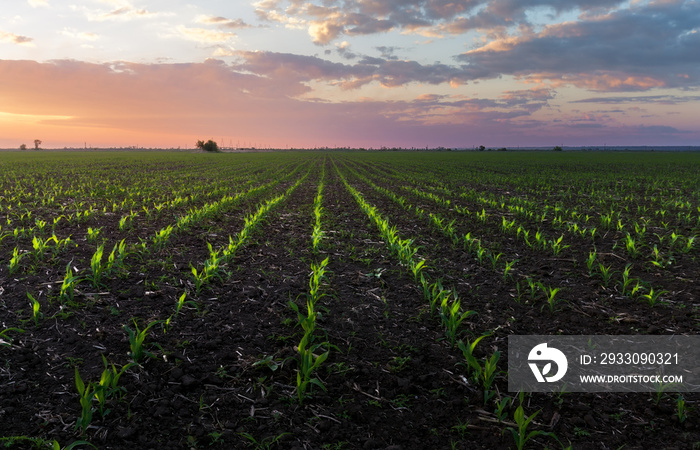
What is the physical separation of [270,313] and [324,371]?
1.47 metres

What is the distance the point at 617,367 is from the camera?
13.0ft

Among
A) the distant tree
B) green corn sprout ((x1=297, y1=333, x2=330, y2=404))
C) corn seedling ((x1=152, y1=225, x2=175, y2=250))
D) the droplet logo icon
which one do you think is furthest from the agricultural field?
the distant tree

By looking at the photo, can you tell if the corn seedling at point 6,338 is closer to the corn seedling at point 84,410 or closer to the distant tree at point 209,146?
the corn seedling at point 84,410

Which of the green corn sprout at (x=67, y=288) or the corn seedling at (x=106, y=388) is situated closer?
the corn seedling at (x=106, y=388)

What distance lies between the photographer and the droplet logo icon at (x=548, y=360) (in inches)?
149

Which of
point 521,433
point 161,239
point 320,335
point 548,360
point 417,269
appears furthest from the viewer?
point 161,239

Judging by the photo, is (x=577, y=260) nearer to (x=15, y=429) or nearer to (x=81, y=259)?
(x=15, y=429)

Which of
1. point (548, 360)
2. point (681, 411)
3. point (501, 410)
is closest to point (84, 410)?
point (501, 410)

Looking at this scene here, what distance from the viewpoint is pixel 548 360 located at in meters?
4.03

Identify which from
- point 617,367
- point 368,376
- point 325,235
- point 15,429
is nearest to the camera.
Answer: point 15,429

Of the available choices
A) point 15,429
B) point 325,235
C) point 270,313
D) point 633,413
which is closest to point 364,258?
point 325,235

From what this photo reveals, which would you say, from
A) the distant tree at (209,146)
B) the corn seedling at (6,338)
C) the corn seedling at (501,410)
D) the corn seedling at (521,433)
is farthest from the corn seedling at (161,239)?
the distant tree at (209,146)

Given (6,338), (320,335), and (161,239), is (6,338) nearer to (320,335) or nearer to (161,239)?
(320,335)

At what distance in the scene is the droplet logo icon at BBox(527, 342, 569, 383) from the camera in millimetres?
3783
